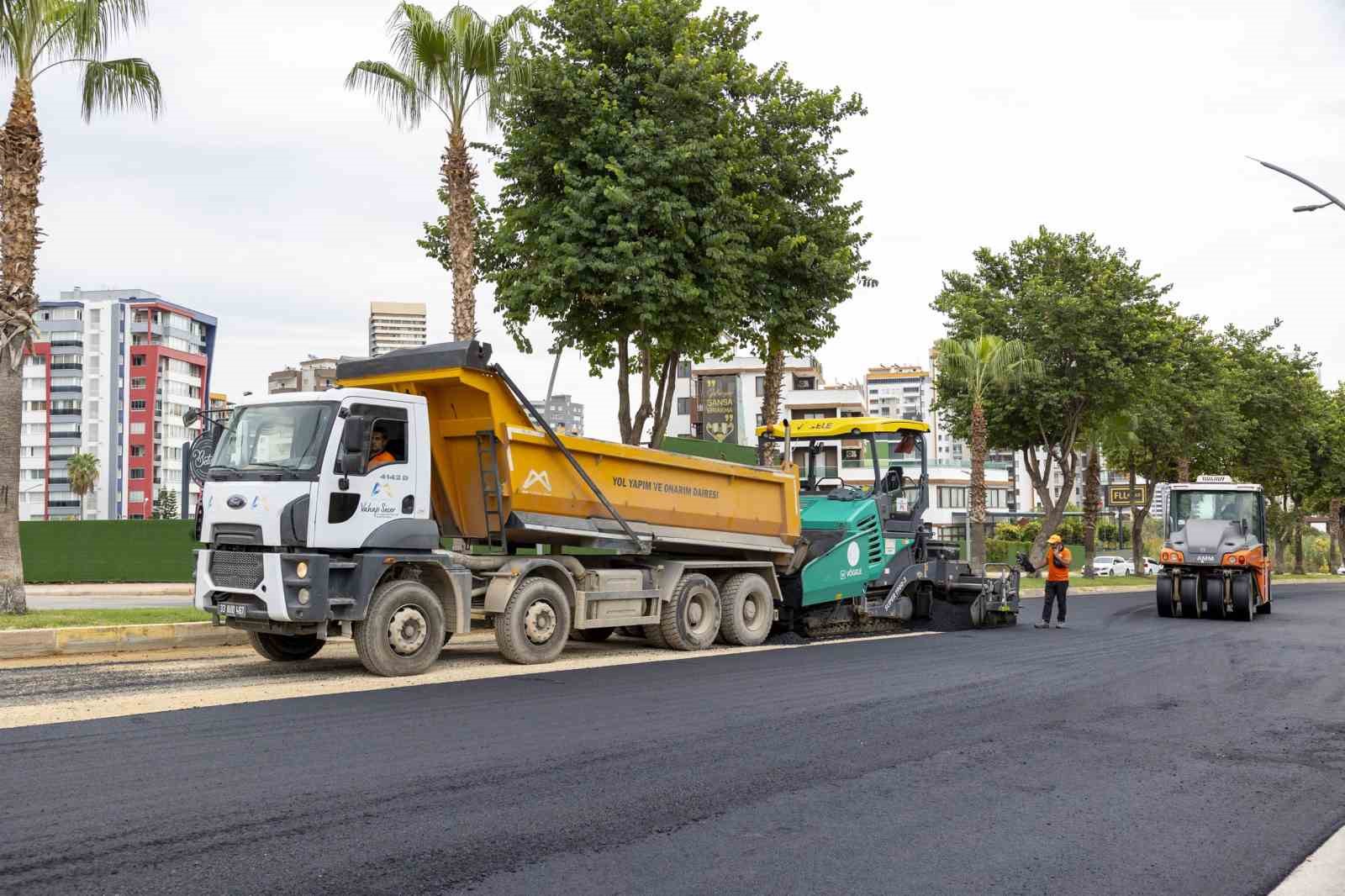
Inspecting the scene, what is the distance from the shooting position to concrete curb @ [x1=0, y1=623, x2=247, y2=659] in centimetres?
1269

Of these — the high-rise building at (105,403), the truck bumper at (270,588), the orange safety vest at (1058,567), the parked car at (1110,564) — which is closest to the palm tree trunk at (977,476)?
the orange safety vest at (1058,567)

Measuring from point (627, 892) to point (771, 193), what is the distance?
58.6ft

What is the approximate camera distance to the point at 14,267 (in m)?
15.4

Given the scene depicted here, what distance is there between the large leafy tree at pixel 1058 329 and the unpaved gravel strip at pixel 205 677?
2278 centimetres

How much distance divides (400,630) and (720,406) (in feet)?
225

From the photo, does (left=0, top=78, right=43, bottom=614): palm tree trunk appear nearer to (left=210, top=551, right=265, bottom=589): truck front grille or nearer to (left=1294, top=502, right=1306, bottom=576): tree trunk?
(left=210, top=551, right=265, bottom=589): truck front grille

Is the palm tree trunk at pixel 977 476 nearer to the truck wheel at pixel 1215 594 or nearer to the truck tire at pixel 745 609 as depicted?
the truck wheel at pixel 1215 594

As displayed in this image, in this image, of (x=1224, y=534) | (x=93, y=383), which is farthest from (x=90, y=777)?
(x=93, y=383)

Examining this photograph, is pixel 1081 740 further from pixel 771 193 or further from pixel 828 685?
pixel 771 193

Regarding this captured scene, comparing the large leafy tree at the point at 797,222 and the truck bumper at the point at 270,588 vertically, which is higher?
the large leafy tree at the point at 797,222

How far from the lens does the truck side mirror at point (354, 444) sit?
10977 millimetres

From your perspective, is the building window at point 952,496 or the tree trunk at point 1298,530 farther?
the building window at point 952,496

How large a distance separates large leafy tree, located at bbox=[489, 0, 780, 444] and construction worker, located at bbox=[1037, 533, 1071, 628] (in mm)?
6603

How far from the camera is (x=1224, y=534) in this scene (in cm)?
2298
